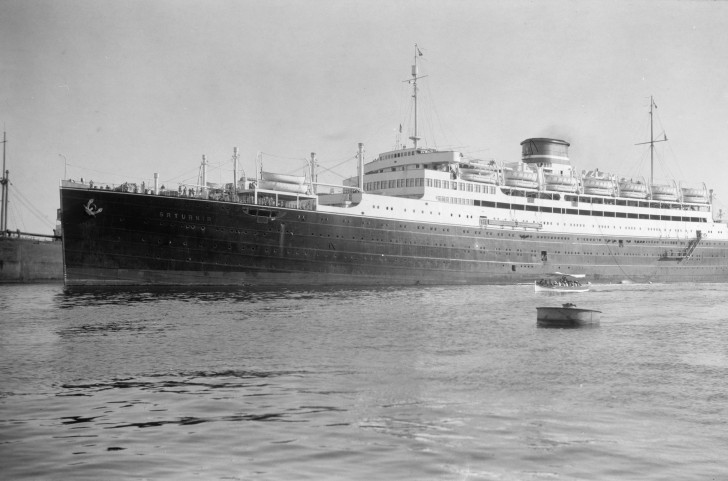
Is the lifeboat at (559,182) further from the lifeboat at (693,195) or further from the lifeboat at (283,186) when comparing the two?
the lifeboat at (283,186)

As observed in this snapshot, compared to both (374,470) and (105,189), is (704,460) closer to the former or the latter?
(374,470)

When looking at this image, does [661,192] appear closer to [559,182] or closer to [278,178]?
[559,182]

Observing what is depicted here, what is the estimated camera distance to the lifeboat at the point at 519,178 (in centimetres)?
5947

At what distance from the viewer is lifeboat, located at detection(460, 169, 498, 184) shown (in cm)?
5694

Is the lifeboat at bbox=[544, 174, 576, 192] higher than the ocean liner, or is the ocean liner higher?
the lifeboat at bbox=[544, 174, 576, 192]

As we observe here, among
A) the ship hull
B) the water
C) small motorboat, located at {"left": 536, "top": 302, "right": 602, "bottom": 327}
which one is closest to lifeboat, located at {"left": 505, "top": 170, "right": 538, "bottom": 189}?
the water

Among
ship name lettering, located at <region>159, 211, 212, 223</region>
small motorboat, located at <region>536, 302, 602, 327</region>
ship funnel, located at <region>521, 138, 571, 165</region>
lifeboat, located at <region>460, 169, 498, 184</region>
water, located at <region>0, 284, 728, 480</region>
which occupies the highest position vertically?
ship funnel, located at <region>521, 138, 571, 165</region>

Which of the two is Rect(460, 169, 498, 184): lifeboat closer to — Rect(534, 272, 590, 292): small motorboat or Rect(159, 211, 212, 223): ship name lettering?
Rect(534, 272, 590, 292): small motorboat

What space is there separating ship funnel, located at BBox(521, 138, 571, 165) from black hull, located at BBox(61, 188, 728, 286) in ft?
43.5

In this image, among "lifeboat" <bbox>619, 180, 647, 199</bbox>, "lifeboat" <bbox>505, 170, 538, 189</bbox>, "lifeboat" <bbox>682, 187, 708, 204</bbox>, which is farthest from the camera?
"lifeboat" <bbox>682, 187, 708, 204</bbox>

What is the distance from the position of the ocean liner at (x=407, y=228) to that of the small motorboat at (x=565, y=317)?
20947mm

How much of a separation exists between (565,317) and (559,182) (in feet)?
118

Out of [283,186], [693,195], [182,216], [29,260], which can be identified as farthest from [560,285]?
[29,260]

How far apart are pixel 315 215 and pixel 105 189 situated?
13971 millimetres
